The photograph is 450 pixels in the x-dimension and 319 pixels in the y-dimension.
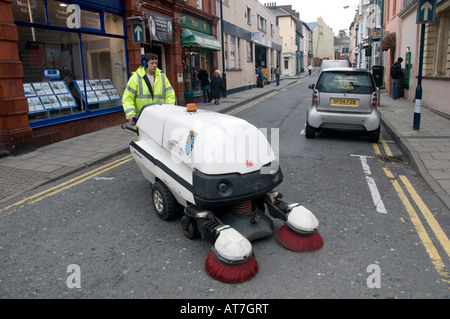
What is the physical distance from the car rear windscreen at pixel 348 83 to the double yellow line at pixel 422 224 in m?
3.08

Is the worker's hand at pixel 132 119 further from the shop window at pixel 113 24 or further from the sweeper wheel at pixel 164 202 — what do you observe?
the shop window at pixel 113 24

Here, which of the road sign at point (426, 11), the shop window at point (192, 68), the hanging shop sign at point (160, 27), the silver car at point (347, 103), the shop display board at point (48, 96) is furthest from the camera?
the shop window at point (192, 68)

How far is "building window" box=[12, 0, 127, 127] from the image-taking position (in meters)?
8.75

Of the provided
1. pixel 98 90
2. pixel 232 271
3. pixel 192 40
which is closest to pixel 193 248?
pixel 232 271

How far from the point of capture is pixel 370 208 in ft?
15.4

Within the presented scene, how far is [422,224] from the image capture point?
13.8 ft

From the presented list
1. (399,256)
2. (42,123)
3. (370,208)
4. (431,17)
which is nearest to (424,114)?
(431,17)

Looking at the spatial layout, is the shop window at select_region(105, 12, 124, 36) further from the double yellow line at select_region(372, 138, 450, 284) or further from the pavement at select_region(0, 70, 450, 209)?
the double yellow line at select_region(372, 138, 450, 284)

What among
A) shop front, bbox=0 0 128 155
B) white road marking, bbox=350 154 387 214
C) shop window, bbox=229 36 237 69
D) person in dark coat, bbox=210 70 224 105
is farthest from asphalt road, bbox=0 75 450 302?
shop window, bbox=229 36 237 69

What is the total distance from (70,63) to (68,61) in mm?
84

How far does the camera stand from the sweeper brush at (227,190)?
3150 mm

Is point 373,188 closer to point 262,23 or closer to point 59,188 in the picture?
point 59,188

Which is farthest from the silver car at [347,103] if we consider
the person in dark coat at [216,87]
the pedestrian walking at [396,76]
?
→ the pedestrian walking at [396,76]
